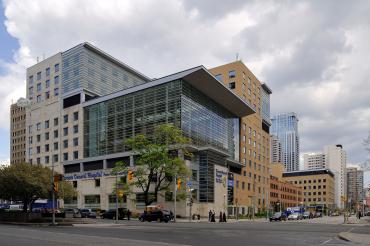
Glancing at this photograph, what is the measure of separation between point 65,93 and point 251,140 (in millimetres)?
48388

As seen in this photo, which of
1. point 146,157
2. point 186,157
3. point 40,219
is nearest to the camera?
point 40,219

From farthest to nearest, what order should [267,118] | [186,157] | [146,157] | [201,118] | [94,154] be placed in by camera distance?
[267,118] < [94,154] < [201,118] < [186,157] < [146,157]

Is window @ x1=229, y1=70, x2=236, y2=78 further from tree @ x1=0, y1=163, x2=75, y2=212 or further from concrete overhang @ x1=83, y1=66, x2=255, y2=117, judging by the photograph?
tree @ x1=0, y1=163, x2=75, y2=212

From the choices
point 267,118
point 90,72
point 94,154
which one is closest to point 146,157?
point 94,154

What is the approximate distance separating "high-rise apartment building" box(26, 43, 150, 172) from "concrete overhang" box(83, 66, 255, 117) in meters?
5.49

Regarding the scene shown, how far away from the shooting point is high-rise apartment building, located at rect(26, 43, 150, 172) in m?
99.1

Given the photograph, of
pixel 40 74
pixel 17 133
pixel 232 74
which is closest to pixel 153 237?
pixel 232 74

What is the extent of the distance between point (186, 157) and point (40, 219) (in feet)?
120

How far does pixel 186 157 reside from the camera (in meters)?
76.8

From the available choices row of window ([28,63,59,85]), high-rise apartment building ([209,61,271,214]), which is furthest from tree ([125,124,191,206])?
row of window ([28,63,59,85])

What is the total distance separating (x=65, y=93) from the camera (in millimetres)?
102250

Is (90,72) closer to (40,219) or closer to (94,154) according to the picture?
(94,154)

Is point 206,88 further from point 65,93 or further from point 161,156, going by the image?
point 65,93

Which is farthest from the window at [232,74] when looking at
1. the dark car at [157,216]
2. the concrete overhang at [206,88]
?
the dark car at [157,216]
